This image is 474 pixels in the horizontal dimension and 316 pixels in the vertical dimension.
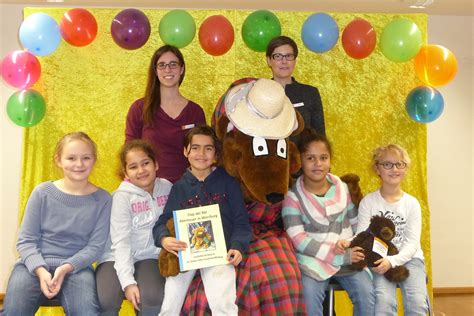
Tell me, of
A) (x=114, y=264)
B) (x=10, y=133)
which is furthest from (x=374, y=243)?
(x=10, y=133)

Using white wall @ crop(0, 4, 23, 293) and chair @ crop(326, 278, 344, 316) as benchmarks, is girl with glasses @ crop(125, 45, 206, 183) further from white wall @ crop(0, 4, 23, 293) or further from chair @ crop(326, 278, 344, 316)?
white wall @ crop(0, 4, 23, 293)

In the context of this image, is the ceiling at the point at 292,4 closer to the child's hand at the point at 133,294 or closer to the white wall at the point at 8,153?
the white wall at the point at 8,153

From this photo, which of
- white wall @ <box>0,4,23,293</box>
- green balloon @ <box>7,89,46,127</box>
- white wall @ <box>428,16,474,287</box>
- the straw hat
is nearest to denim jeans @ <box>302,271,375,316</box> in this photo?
the straw hat

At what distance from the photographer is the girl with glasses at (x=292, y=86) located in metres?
3.55

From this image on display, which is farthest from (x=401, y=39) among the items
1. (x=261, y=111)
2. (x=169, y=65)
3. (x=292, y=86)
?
(x=169, y=65)

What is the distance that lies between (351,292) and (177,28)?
6.97ft

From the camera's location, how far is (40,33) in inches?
144

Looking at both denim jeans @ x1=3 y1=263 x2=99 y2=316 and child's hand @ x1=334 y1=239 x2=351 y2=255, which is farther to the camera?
child's hand @ x1=334 y1=239 x2=351 y2=255

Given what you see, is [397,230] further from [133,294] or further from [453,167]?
[453,167]

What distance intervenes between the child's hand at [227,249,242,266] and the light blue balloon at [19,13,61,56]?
204 centimetres

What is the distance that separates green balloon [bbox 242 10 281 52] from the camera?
12.6ft

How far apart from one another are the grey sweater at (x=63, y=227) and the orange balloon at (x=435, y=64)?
2501 millimetres

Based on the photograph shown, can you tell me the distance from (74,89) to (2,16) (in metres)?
1.45

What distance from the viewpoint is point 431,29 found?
534 cm
